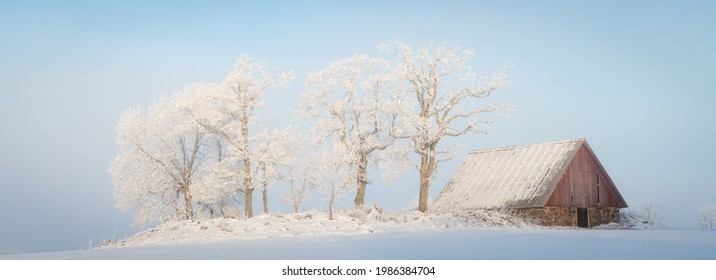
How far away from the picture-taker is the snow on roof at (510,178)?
40.1 meters

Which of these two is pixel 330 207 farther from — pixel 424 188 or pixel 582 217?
pixel 582 217

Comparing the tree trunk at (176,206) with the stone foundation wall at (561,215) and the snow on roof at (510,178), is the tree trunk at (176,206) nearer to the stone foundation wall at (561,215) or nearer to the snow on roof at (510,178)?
the snow on roof at (510,178)

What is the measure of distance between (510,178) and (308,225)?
17.5m

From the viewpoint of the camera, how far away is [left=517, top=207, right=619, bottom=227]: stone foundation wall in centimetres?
3959

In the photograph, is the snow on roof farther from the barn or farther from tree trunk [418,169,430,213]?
tree trunk [418,169,430,213]

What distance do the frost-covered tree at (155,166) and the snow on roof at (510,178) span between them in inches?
621

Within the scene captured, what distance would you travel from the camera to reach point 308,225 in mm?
28469

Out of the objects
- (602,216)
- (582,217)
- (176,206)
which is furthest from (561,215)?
(176,206)

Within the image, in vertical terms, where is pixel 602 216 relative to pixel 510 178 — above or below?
below

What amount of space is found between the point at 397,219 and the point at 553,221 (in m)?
11.4

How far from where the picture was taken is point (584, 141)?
140ft

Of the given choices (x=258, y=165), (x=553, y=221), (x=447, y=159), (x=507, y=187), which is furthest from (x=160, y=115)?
(x=553, y=221)
